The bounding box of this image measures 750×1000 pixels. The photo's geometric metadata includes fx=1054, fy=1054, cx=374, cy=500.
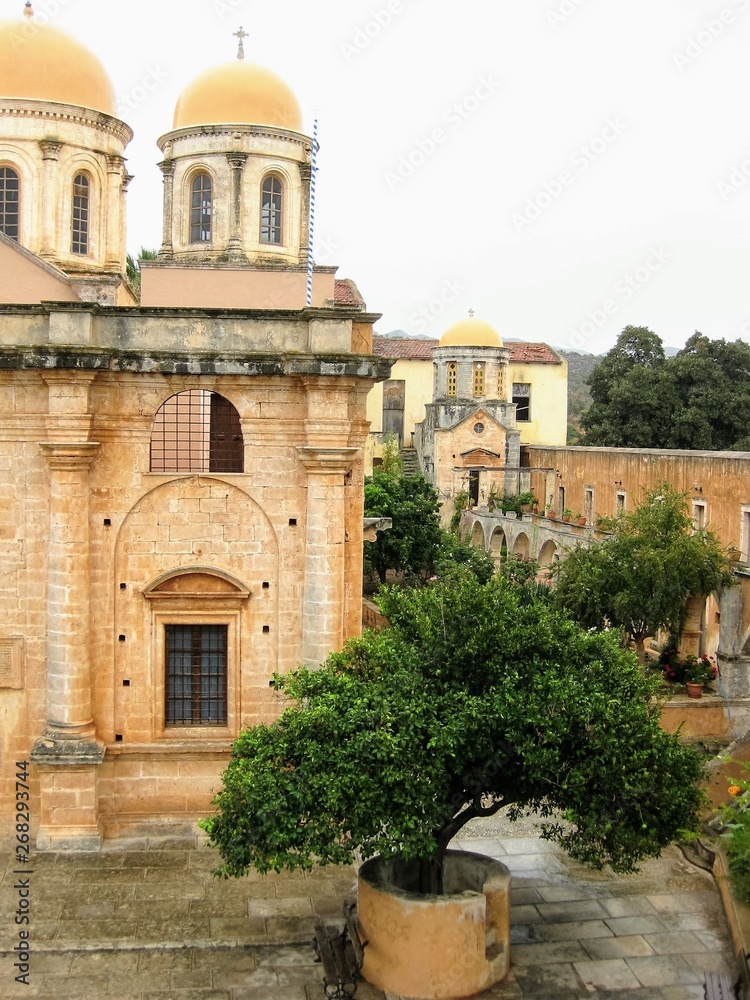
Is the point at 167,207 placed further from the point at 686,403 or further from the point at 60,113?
the point at 686,403

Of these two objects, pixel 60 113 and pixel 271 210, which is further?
pixel 60 113

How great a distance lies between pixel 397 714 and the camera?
10617 millimetres

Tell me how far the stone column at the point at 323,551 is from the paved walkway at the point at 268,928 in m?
3.13

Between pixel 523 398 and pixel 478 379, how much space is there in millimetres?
8360

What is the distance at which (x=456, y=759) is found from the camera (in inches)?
412

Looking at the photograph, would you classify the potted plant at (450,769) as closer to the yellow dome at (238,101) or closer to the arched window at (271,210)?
the arched window at (271,210)

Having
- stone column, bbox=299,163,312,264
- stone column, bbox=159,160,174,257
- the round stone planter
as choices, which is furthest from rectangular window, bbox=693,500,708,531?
the round stone planter

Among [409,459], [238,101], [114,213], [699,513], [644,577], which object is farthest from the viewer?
[409,459]

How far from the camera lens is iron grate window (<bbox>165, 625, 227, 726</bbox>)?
15.2 m

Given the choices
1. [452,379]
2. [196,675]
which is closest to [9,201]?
[196,675]

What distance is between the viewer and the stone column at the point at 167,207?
2334 centimetres

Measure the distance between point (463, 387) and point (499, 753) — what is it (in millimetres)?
45124

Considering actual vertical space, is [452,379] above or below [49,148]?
below

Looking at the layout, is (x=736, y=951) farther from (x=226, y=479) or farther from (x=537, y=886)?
(x=226, y=479)
